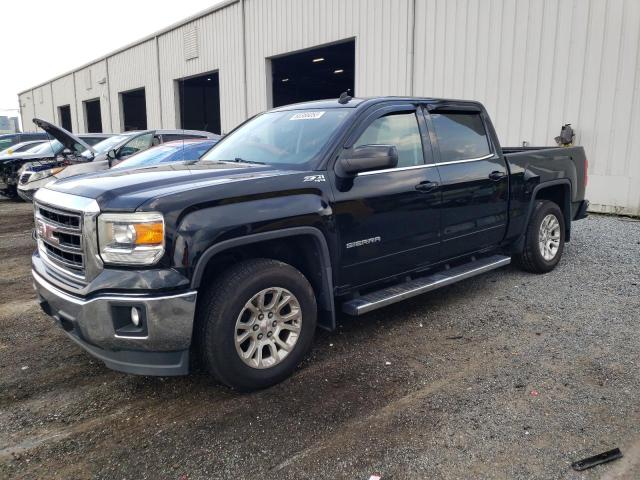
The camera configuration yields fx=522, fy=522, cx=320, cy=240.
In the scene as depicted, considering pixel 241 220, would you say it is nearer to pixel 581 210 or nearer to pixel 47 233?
pixel 47 233

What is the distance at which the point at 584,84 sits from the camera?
988cm

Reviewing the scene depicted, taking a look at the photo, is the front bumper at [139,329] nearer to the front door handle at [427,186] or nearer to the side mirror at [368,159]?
the side mirror at [368,159]

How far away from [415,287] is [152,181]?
226 cm

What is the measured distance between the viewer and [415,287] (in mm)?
4348

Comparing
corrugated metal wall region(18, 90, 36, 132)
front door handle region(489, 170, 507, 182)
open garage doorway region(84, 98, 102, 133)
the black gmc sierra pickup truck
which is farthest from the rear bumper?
corrugated metal wall region(18, 90, 36, 132)

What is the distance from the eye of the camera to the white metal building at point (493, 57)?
31.3 ft

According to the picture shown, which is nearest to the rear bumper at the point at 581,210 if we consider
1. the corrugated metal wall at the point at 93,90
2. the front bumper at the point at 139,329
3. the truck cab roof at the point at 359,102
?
the truck cab roof at the point at 359,102

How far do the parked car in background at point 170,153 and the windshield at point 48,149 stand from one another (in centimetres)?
577

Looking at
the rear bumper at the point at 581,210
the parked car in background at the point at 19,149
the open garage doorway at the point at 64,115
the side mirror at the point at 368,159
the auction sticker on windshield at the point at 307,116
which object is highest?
the open garage doorway at the point at 64,115

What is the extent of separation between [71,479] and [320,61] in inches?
Answer: 841

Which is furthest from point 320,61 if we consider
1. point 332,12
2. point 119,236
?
point 119,236

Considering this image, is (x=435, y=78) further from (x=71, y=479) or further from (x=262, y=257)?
(x=71, y=479)

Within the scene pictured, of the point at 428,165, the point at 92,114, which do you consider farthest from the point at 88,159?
the point at 92,114

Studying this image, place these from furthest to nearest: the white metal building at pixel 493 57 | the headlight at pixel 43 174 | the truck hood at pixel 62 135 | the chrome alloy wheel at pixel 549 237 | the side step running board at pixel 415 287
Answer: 1. the headlight at pixel 43 174
2. the white metal building at pixel 493 57
3. the truck hood at pixel 62 135
4. the chrome alloy wheel at pixel 549 237
5. the side step running board at pixel 415 287
